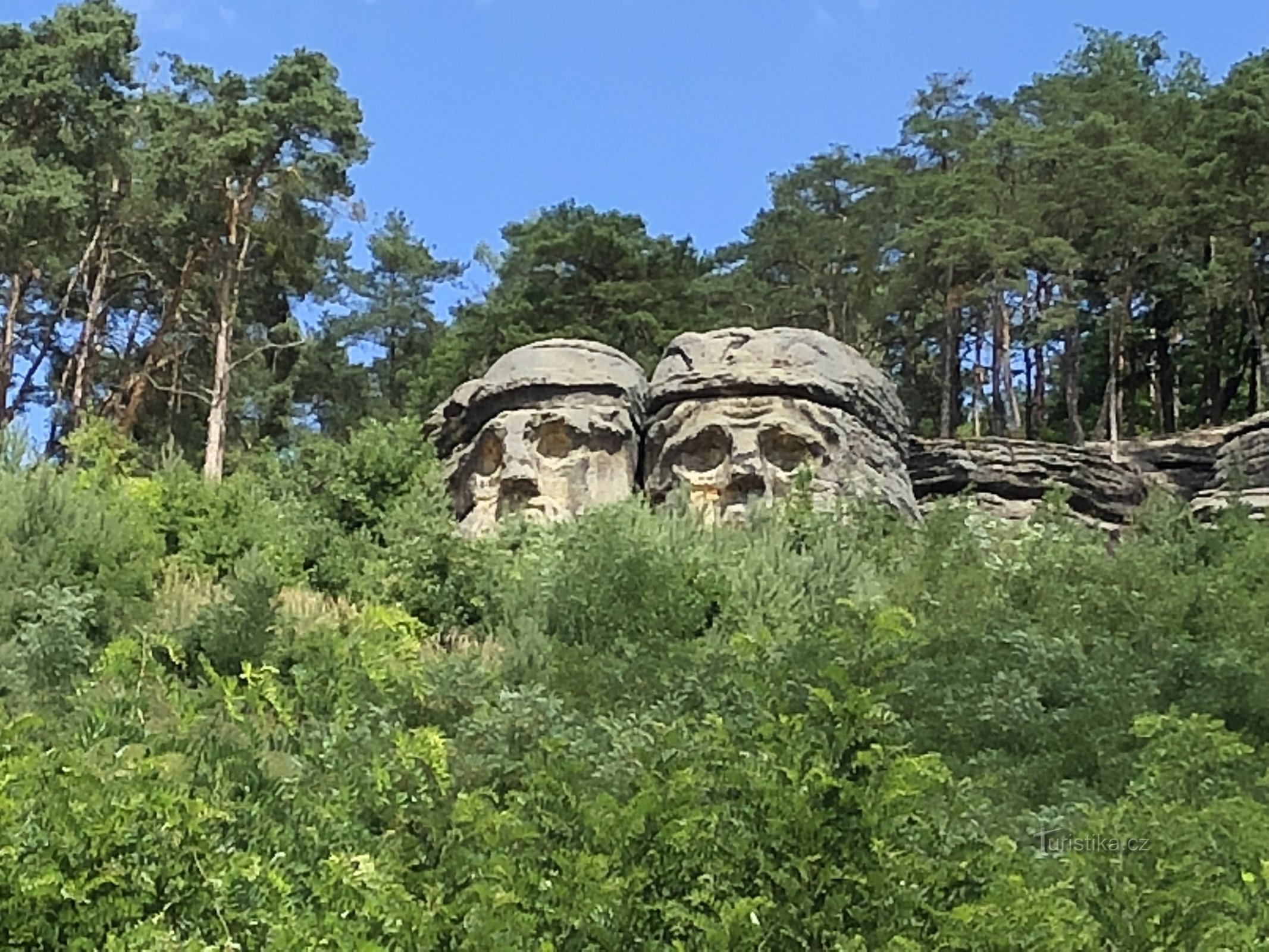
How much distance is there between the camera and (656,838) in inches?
165

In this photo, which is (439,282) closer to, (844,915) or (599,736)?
(599,736)

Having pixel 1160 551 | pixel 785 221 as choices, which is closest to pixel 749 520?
pixel 1160 551

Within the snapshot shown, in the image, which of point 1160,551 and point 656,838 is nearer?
point 656,838

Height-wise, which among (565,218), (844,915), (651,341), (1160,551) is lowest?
(844,915)

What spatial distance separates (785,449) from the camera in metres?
16.3

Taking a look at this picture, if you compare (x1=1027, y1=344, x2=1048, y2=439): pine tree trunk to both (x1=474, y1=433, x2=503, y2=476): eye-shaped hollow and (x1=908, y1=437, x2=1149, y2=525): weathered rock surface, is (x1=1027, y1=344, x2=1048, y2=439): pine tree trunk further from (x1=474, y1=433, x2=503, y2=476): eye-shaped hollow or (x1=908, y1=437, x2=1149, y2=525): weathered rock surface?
(x1=474, y1=433, x2=503, y2=476): eye-shaped hollow

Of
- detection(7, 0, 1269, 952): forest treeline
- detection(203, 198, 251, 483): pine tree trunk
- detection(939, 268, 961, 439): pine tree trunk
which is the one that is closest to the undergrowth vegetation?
detection(7, 0, 1269, 952): forest treeline

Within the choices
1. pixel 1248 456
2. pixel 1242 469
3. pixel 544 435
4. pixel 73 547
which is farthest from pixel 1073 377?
pixel 73 547

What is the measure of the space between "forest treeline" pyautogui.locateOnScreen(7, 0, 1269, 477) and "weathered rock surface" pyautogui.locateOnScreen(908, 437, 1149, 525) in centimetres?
341

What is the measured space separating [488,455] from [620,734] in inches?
435

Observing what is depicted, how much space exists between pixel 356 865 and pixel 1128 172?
22110mm

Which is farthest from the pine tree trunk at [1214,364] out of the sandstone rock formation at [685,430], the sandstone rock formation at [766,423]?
the sandstone rock formation at [766,423]

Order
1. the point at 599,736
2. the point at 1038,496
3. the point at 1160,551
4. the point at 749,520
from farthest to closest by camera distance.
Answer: the point at 1038,496
the point at 749,520
the point at 1160,551
the point at 599,736

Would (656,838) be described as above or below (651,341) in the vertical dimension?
below
